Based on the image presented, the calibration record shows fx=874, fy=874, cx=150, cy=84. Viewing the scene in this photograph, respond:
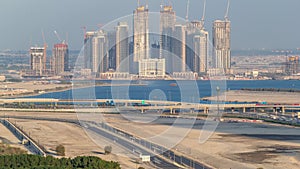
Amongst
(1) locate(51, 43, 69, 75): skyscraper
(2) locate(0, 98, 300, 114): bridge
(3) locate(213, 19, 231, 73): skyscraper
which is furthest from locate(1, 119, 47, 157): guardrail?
(3) locate(213, 19, 231, 73): skyscraper

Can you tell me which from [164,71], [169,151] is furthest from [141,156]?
[164,71]

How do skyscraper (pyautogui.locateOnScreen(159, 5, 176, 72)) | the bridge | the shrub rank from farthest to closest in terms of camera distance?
1. skyscraper (pyautogui.locateOnScreen(159, 5, 176, 72))
2. the bridge
3. the shrub

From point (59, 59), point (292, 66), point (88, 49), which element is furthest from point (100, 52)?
point (292, 66)

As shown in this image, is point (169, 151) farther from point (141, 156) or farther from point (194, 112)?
point (194, 112)

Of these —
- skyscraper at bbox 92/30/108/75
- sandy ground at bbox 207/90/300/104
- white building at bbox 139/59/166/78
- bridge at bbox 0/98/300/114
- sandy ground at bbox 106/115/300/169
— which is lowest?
sandy ground at bbox 106/115/300/169

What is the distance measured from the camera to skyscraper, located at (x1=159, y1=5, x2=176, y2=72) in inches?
2897

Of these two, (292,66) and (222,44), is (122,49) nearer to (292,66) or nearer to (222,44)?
(222,44)

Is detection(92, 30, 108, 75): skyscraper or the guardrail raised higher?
detection(92, 30, 108, 75): skyscraper

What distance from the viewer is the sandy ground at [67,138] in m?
19.6

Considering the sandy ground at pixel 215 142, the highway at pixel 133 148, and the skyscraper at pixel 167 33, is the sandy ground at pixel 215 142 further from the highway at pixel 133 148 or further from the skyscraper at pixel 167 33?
the skyscraper at pixel 167 33

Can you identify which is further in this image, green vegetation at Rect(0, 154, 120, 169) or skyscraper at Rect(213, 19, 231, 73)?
skyscraper at Rect(213, 19, 231, 73)

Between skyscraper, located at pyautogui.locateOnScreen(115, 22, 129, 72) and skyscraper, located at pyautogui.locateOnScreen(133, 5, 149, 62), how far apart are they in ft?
5.07

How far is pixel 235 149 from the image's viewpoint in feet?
71.4

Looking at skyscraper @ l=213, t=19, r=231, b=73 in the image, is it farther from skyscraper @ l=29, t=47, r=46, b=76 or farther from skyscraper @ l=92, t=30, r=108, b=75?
skyscraper @ l=29, t=47, r=46, b=76
